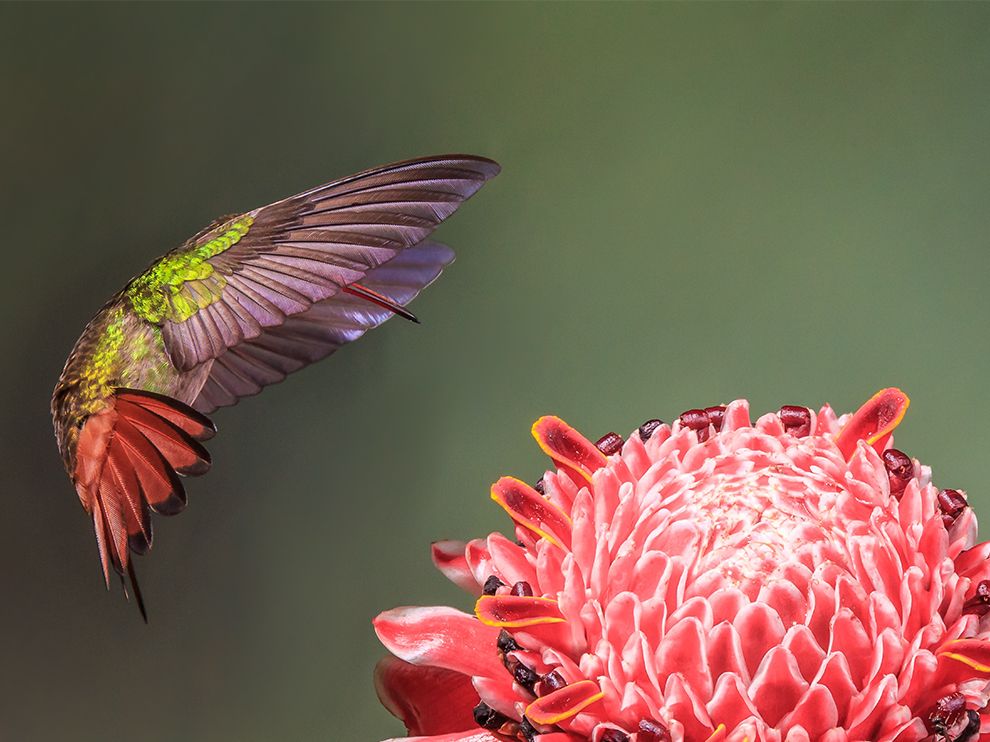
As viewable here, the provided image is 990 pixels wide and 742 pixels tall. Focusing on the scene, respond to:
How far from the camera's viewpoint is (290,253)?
0.53 meters

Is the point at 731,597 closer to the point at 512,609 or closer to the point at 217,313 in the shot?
the point at 512,609

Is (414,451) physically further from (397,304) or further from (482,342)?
(397,304)

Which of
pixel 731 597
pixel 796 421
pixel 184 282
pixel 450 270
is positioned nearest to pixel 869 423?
pixel 796 421

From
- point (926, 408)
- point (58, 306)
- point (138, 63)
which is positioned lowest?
point (926, 408)

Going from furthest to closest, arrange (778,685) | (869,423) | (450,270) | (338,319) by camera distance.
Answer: (450,270)
(338,319)
(869,423)
(778,685)

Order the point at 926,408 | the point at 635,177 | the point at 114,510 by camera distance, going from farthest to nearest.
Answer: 1. the point at 635,177
2. the point at 926,408
3. the point at 114,510

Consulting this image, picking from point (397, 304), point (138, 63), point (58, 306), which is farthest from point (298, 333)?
point (138, 63)

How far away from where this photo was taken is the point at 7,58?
3.03 feet

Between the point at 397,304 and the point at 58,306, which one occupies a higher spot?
the point at 58,306

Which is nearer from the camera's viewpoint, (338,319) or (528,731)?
(528,731)

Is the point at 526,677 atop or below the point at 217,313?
below

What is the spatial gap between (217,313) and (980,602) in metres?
0.39

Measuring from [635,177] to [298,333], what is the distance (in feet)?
1.55

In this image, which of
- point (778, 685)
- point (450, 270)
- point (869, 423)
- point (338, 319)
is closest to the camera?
Answer: point (778, 685)
